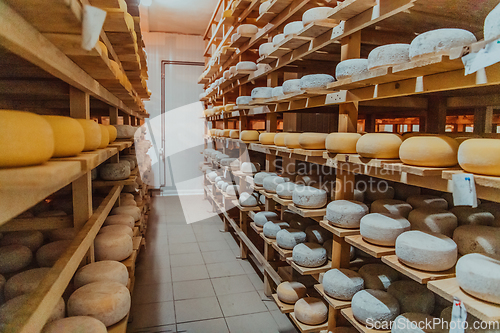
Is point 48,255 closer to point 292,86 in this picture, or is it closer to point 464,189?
point 292,86

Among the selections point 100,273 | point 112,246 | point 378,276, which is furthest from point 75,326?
point 378,276

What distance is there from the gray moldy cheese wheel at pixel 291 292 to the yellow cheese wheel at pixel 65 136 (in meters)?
1.91

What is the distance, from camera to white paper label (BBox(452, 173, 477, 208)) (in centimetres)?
116

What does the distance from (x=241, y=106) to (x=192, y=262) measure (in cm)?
200

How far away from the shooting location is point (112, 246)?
7.10 ft

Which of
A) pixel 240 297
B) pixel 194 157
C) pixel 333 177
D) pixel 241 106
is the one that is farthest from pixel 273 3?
pixel 194 157

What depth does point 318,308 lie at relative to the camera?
88.2 inches

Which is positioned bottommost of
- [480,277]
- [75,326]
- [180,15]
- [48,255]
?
[75,326]

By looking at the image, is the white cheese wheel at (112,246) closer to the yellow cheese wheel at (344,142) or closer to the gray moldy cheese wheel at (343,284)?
the gray moldy cheese wheel at (343,284)

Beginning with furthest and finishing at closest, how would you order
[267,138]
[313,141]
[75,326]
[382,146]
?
[267,138]
[313,141]
[382,146]
[75,326]

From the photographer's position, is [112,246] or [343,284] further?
[112,246]

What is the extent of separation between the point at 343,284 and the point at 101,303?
4.45 feet

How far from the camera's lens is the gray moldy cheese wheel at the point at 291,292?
8.19 feet

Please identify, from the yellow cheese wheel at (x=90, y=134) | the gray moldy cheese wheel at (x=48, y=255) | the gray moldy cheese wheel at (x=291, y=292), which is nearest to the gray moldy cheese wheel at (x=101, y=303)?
the gray moldy cheese wheel at (x=48, y=255)
